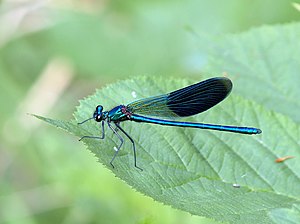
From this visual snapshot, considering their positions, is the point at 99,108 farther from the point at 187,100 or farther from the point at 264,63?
the point at 264,63

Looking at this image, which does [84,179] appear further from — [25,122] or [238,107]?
[238,107]

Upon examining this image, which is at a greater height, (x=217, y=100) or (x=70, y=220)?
A: (x=217, y=100)

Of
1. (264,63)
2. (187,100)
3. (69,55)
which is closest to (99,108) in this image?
(187,100)

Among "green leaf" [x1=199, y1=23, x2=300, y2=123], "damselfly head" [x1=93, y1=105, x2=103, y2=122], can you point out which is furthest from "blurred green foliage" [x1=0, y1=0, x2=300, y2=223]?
"damselfly head" [x1=93, y1=105, x2=103, y2=122]

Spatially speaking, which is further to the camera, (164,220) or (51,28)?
(51,28)

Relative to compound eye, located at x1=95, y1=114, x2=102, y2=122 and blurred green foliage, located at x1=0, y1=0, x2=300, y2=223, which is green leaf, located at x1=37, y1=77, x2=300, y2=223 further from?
blurred green foliage, located at x1=0, y1=0, x2=300, y2=223

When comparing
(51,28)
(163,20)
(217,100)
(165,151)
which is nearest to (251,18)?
(163,20)
